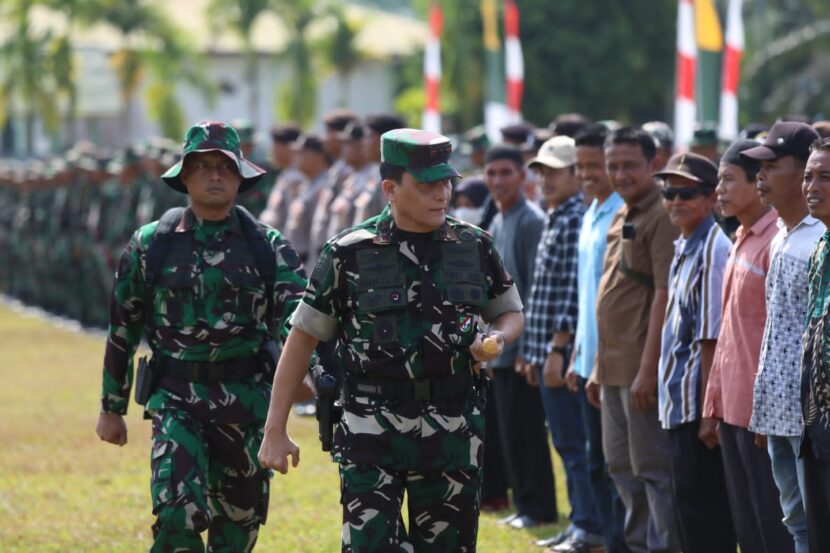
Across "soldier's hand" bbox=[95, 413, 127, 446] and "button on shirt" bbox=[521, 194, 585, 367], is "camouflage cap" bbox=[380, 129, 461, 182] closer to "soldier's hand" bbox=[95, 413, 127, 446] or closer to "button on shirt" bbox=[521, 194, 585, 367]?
"soldier's hand" bbox=[95, 413, 127, 446]

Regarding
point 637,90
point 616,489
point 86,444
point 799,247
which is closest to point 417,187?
point 799,247

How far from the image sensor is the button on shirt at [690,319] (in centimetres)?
708

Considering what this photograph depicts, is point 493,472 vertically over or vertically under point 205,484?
under

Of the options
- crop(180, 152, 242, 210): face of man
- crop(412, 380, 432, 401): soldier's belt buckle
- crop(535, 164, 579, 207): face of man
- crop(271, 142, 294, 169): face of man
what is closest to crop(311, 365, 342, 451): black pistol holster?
crop(412, 380, 432, 401): soldier's belt buckle

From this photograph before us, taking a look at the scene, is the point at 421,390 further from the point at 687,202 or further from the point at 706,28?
the point at 706,28

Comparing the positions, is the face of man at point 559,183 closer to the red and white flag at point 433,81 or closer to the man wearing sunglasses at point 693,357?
the man wearing sunglasses at point 693,357

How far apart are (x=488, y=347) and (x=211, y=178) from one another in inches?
80.7

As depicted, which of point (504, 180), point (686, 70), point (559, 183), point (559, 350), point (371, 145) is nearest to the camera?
point (559, 350)

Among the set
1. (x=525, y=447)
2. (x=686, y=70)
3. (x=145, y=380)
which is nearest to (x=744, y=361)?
(x=145, y=380)

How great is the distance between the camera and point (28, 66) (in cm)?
5997

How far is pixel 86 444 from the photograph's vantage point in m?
13.3

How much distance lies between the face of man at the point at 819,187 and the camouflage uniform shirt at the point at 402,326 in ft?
3.91

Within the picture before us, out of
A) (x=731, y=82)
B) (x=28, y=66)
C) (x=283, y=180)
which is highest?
(x=28, y=66)

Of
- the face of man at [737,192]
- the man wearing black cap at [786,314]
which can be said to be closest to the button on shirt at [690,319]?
the face of man at [737,192]
